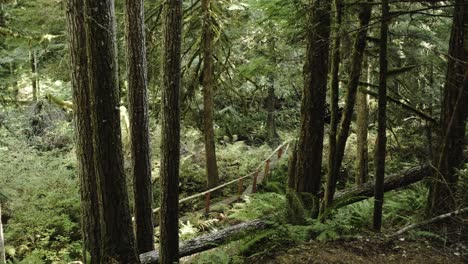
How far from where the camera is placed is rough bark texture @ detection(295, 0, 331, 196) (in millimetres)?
6041

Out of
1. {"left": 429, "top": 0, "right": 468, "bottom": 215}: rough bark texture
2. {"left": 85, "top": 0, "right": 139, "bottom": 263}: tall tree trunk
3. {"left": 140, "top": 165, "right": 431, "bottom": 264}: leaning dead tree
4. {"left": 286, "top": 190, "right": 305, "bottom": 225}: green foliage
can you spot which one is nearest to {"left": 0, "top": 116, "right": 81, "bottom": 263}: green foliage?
{"left": 140, "top": 165, "right": 431, "bottom": 264}: leaning dead tree

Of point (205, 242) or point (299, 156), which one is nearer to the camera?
point (299, 156)

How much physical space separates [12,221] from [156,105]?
5.55 m

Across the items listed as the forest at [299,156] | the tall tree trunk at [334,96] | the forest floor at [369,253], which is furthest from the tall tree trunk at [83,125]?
the tall tree trunk at [334,96]

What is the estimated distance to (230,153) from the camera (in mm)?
17906

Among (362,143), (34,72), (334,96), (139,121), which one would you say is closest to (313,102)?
(334,96)

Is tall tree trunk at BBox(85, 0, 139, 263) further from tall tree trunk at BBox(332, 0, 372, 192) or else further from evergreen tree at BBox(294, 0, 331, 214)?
tall tree trunk at BBox(332, 0, 372, 192)

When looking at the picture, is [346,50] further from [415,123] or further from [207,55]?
[415,123]

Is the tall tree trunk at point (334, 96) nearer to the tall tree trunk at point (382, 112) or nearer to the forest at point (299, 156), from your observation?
the forest at point (299, 156)

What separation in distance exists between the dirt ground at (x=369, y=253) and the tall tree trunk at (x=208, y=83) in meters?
8.04

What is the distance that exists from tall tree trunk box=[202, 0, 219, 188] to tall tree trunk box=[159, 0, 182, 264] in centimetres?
608

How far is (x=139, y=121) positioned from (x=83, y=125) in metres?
1.63

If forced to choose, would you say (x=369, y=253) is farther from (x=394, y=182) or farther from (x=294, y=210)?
(x=394, y=182)

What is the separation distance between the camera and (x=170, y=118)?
5.76 m
